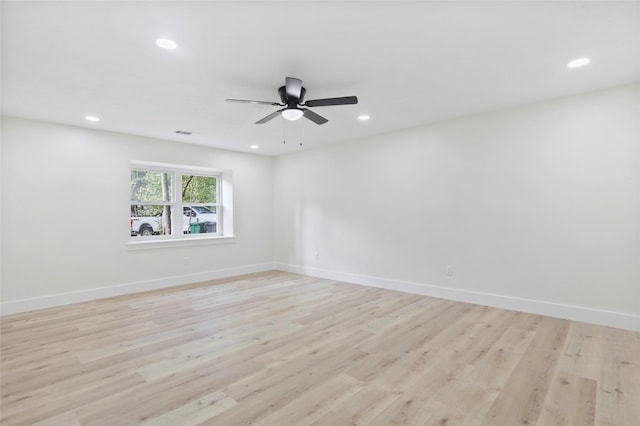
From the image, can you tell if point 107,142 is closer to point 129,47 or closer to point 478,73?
point 129,47

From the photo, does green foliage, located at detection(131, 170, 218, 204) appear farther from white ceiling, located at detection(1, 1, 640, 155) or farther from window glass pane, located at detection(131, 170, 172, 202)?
white ceiling, located at detection(1, 1, 640, 155)

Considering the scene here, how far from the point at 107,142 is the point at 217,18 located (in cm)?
366

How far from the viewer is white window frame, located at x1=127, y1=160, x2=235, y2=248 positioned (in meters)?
5.22

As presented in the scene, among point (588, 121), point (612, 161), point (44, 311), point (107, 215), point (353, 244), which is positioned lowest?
point (44, 311)

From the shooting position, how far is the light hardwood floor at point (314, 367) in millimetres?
1927

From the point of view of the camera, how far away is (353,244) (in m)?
5.51

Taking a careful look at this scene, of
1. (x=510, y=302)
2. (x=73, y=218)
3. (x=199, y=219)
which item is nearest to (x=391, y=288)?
(x=510, y=302)

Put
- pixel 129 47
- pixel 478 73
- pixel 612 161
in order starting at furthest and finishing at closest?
1. pixel 612 161
2. pixel 478 73
3. pixel 129 47

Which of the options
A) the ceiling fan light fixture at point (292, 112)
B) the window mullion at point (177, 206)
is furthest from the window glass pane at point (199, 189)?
the ceiling fan light fixture at point (292, 112)

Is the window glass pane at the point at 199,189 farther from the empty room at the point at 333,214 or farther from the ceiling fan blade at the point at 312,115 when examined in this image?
the ceiling fan blade at the point at 312,115

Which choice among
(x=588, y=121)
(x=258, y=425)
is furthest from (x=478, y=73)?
(x=258, y=425)

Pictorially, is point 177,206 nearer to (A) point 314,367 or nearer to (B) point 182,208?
(B) point 182,208

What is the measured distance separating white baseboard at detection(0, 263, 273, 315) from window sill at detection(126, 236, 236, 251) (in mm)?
538

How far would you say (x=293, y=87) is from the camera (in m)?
2.82
